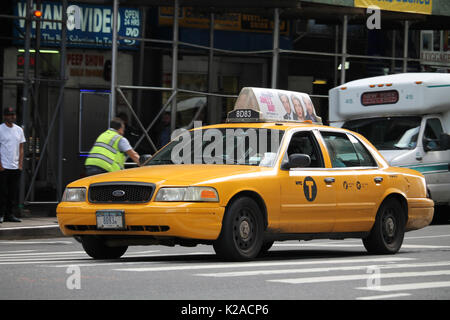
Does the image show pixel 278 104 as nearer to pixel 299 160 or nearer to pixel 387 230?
pixel 387 230

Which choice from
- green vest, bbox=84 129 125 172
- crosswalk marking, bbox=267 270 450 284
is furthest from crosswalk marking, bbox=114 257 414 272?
green vest, bbox=84 129 125 172

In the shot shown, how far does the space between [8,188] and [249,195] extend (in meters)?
7.83

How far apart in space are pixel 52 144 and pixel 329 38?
24.6 ft

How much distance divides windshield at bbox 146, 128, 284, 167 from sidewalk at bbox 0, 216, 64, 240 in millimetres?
4991

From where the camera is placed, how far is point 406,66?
26.1m

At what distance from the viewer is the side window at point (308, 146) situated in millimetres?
11852

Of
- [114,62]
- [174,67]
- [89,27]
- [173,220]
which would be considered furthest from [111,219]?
[174,67]

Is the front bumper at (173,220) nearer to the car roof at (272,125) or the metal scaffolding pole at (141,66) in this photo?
the car roof at (272,125)

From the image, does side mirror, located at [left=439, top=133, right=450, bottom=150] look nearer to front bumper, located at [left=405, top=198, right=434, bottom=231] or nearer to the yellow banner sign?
the yellow banner sign

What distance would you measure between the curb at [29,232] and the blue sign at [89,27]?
499 centimetres

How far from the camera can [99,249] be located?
36.9 ft

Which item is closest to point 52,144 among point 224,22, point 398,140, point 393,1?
point 224,22

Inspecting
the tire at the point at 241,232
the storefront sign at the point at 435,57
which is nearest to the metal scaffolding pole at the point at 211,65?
the storefront sign at the point at 435,57
